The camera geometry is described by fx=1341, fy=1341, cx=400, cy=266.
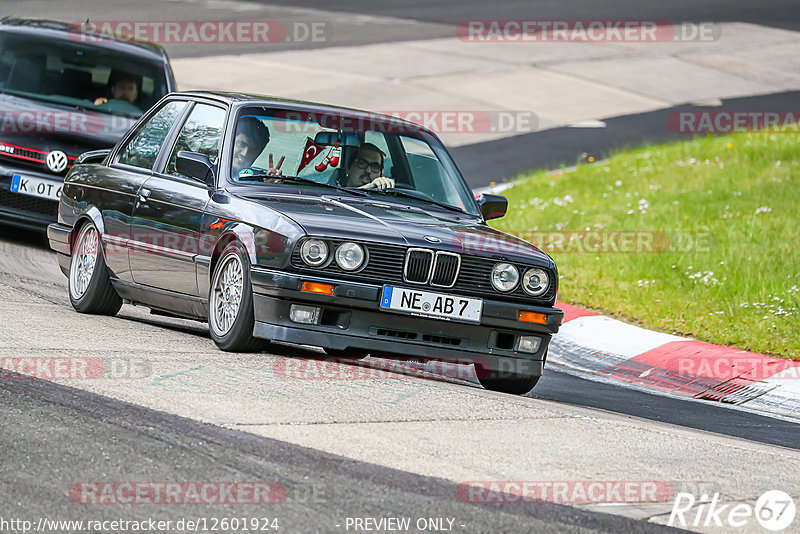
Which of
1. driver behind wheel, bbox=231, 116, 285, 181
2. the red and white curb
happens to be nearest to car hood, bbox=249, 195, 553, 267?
driver behind wheel, bbox=231, 116, 285, 181

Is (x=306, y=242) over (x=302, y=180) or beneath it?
beneath

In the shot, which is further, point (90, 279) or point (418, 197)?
point (90, 279)

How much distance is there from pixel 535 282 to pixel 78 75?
6.69 meters

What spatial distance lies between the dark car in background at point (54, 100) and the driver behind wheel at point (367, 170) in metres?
4.02

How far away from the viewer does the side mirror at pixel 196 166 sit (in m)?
7.90

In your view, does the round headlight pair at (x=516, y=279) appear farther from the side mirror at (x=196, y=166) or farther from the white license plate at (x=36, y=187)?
the white license plate at (x=36, y=187)

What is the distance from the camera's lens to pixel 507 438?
5875 mm

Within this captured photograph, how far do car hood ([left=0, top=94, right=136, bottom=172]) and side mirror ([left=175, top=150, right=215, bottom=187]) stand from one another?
3.78m

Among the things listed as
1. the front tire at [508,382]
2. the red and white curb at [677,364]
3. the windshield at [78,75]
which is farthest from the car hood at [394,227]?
the windshield at [78,75]

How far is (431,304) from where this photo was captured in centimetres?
718

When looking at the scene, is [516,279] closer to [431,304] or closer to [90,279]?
[431,304]

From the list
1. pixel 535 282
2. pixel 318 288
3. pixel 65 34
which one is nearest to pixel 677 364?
pixel 535 282

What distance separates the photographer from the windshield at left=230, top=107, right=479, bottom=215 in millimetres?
8117

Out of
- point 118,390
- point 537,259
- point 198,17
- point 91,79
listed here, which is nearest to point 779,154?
point 91,79
